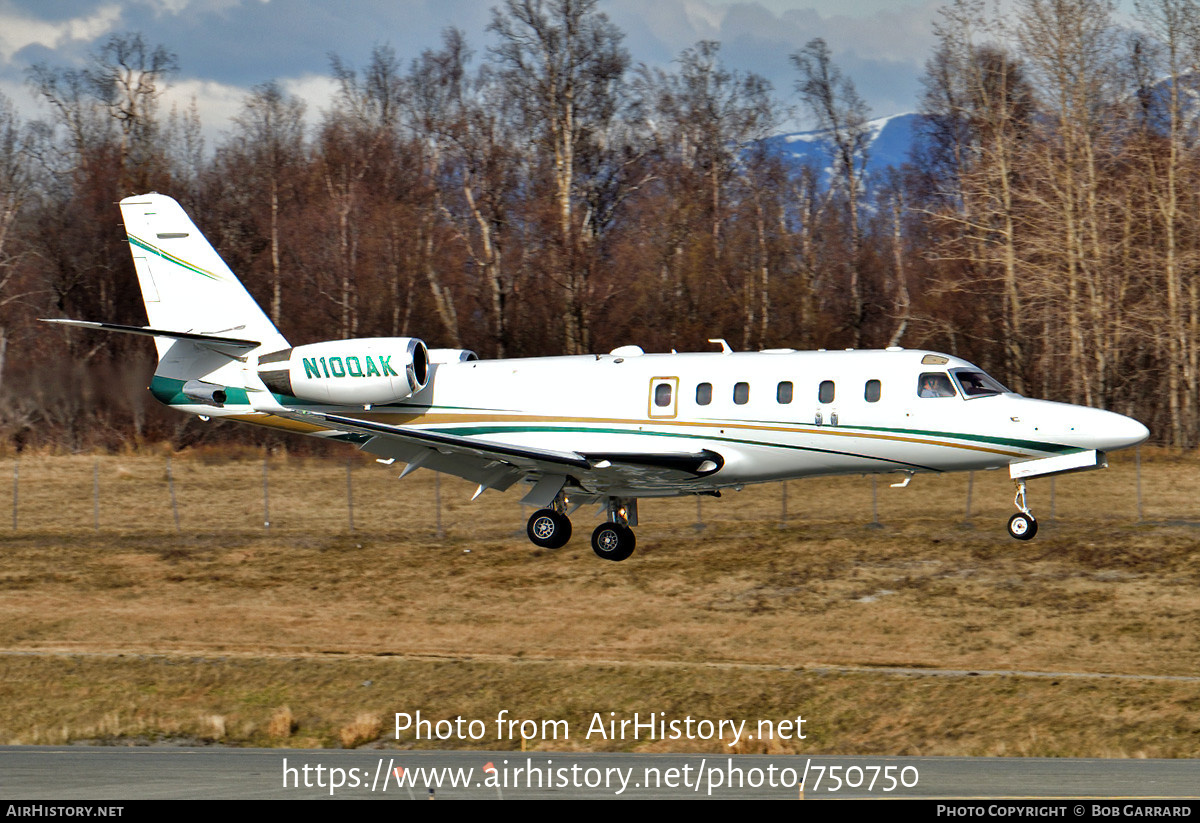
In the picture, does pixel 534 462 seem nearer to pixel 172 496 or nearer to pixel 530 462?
pixel 530 462

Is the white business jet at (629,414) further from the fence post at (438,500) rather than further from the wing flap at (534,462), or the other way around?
the fence post at (438,500)

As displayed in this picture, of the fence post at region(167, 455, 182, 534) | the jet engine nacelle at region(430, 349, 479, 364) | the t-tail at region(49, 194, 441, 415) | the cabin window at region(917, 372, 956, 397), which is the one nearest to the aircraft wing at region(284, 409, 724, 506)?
the t-tail at region(49, 194, 441, 415)

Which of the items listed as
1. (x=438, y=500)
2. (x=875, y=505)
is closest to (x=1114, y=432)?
(x=875, y=505)

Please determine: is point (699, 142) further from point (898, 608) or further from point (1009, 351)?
point (898, 608)

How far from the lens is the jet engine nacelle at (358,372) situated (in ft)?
81.1

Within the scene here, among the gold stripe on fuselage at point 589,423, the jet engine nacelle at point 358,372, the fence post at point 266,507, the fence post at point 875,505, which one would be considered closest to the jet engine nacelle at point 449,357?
the jet engine nacelle at point 358,372

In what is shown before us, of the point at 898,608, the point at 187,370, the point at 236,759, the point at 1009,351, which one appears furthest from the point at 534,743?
the point at 236,759

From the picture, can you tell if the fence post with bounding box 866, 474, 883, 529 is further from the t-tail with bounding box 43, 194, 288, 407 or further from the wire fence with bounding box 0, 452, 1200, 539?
the t-tail with bounding box 43, 194, 288, 407

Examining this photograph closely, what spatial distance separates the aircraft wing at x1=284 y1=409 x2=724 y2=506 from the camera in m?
22.5

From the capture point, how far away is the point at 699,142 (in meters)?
66.9

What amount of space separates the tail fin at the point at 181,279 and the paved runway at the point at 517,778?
110ft

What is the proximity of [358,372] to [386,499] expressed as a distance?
29.1 m

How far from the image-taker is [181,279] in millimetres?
27469
